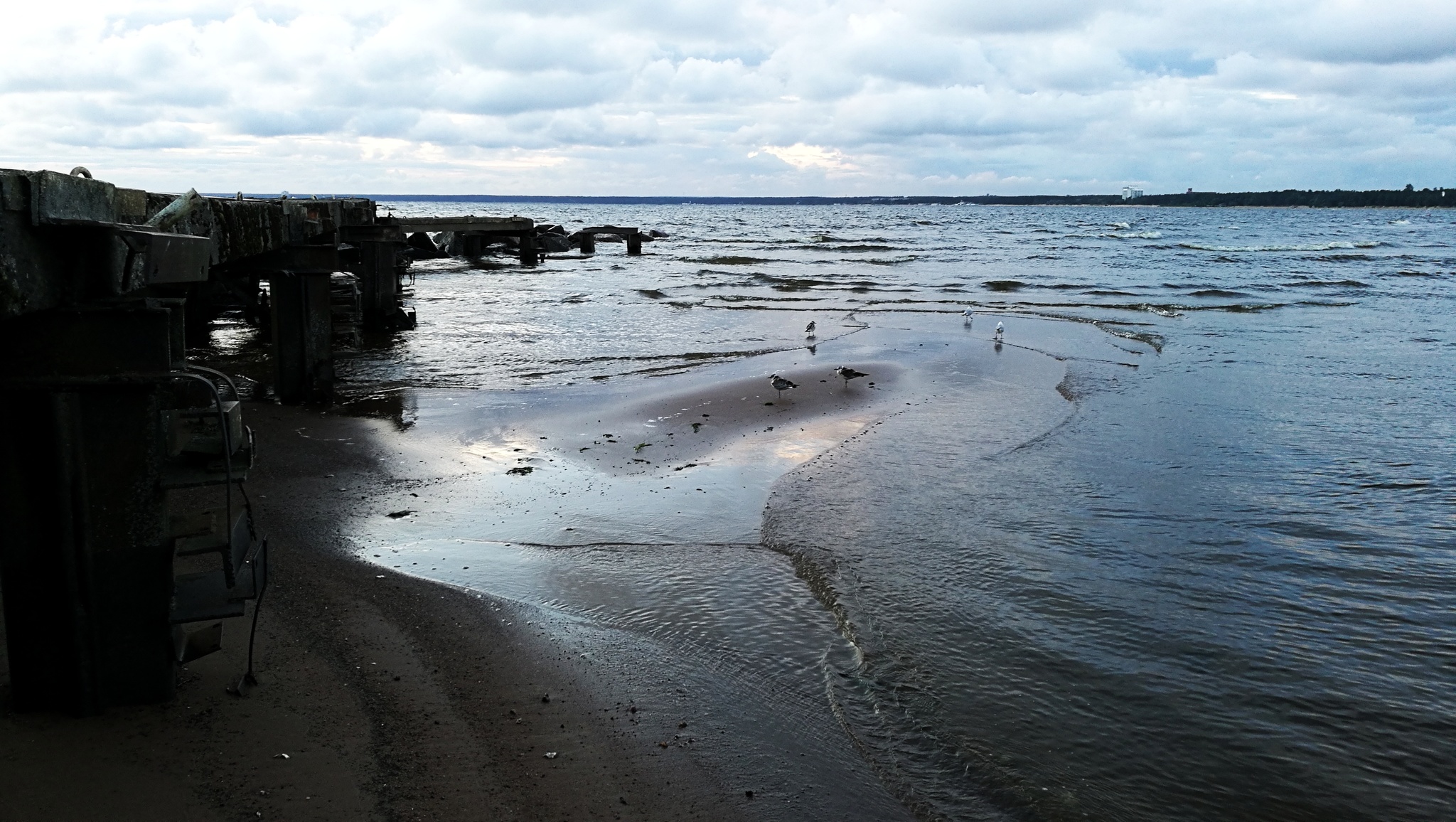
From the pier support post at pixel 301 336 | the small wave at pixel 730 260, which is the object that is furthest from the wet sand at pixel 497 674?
the small wave at pixel 730 260

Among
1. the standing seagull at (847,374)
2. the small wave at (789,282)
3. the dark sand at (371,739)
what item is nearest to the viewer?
the dark sand at (371,739)

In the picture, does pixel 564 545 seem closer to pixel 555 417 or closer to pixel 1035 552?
pixel 1035 552

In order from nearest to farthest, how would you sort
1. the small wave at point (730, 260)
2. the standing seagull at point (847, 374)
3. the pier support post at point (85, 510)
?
the pier support post at point (85, 510)
the standing seagull at point (847, 374)
the small wave at point (730, 260)

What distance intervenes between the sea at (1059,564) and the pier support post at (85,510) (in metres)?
2.49

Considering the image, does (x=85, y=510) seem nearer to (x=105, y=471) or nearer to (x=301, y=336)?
(x=105, y=471)

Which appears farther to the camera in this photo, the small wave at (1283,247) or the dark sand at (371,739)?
the small wave at (1283,247)

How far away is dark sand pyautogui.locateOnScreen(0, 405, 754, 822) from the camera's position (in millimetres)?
3959

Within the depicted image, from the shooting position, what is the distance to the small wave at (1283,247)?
203ft

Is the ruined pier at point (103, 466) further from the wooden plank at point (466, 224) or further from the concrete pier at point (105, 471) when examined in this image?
the wooden plank at point (466, 224)

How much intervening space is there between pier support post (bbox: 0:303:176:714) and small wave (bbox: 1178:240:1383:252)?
66.8 meters

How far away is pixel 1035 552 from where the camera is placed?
25.6 ft

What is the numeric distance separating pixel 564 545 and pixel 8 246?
4708mm

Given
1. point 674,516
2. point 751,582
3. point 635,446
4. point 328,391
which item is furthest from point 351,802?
point 328,391

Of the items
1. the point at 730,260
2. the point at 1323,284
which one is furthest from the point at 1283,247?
the point at 730,260
